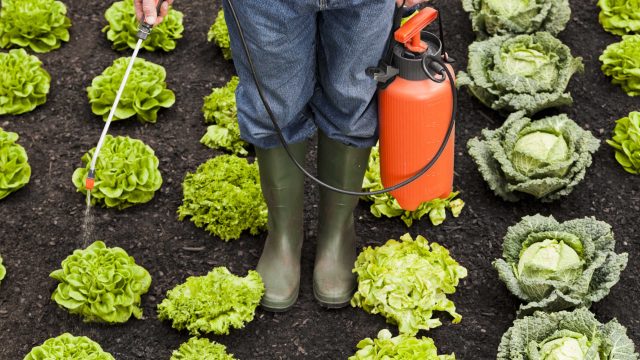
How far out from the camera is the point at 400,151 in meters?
3.71

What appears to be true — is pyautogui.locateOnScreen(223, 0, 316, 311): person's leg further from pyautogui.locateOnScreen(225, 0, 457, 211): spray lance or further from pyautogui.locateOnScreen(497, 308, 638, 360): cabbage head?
pyautogui.locateOnScreen(497, 308, 638, 360): cabbage head

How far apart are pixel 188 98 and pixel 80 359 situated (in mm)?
2083

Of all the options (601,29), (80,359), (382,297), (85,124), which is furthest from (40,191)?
(601,29)

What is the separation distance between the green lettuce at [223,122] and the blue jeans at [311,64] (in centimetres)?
125

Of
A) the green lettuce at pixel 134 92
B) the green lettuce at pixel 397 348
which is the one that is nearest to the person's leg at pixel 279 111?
the green lettuce at pixel 397 348

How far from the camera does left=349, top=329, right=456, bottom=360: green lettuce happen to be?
152 inches

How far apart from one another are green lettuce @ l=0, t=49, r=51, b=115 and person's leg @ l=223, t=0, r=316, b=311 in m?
1.88

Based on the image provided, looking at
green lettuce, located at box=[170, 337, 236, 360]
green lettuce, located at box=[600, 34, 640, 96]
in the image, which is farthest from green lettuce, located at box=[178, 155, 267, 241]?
green lettuce, located at box=[600, 34, 640, 96]

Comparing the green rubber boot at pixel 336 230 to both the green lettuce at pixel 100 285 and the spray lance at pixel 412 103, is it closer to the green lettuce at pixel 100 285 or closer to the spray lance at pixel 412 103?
the spray lance at pixel 412 103

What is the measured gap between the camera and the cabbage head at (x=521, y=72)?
5078mm

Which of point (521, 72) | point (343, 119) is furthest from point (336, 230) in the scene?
point (521, 72)

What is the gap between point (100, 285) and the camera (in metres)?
4.03

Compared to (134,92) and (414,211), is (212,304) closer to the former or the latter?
(414,211)

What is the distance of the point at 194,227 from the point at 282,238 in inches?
25.9
